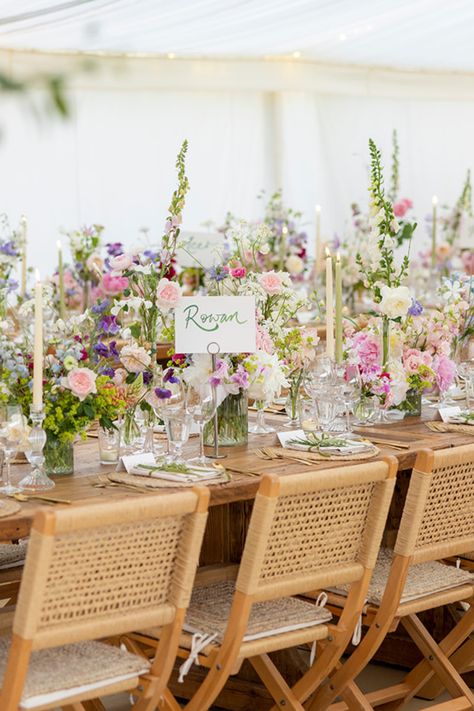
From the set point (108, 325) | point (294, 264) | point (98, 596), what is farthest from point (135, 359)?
point (294, 264)

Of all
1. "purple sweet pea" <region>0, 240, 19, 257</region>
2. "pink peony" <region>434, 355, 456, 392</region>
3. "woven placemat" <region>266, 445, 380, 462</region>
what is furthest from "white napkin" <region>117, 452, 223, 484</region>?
"purple sweet pea" <region>0, 240, 19, 257</region>

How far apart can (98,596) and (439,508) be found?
1.05m

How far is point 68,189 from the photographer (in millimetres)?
8734

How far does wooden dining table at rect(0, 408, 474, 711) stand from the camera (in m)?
2.94

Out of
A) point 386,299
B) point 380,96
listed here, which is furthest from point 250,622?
point 380,96

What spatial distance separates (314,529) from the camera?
2.79m

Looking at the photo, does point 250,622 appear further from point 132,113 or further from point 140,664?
point 132,113

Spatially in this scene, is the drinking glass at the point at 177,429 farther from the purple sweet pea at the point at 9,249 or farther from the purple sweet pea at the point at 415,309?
the purple sweet pea at the point at 9,249

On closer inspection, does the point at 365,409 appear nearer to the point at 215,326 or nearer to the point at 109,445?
the point at 215,326

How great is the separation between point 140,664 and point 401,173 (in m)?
8.21

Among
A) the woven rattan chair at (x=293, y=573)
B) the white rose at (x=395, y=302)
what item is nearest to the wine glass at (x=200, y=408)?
the woven rattan chair at (x=293, y=573)

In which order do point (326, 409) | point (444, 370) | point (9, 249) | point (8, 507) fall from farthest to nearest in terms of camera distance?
point (9, 249) < point (444, 370) < point (326, 409) < point (8, 507)

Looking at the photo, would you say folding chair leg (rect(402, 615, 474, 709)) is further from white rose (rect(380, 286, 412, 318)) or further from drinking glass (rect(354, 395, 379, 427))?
white rose (rect(380, 286, 412, 318))

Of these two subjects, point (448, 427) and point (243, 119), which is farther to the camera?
point (243, 119)
